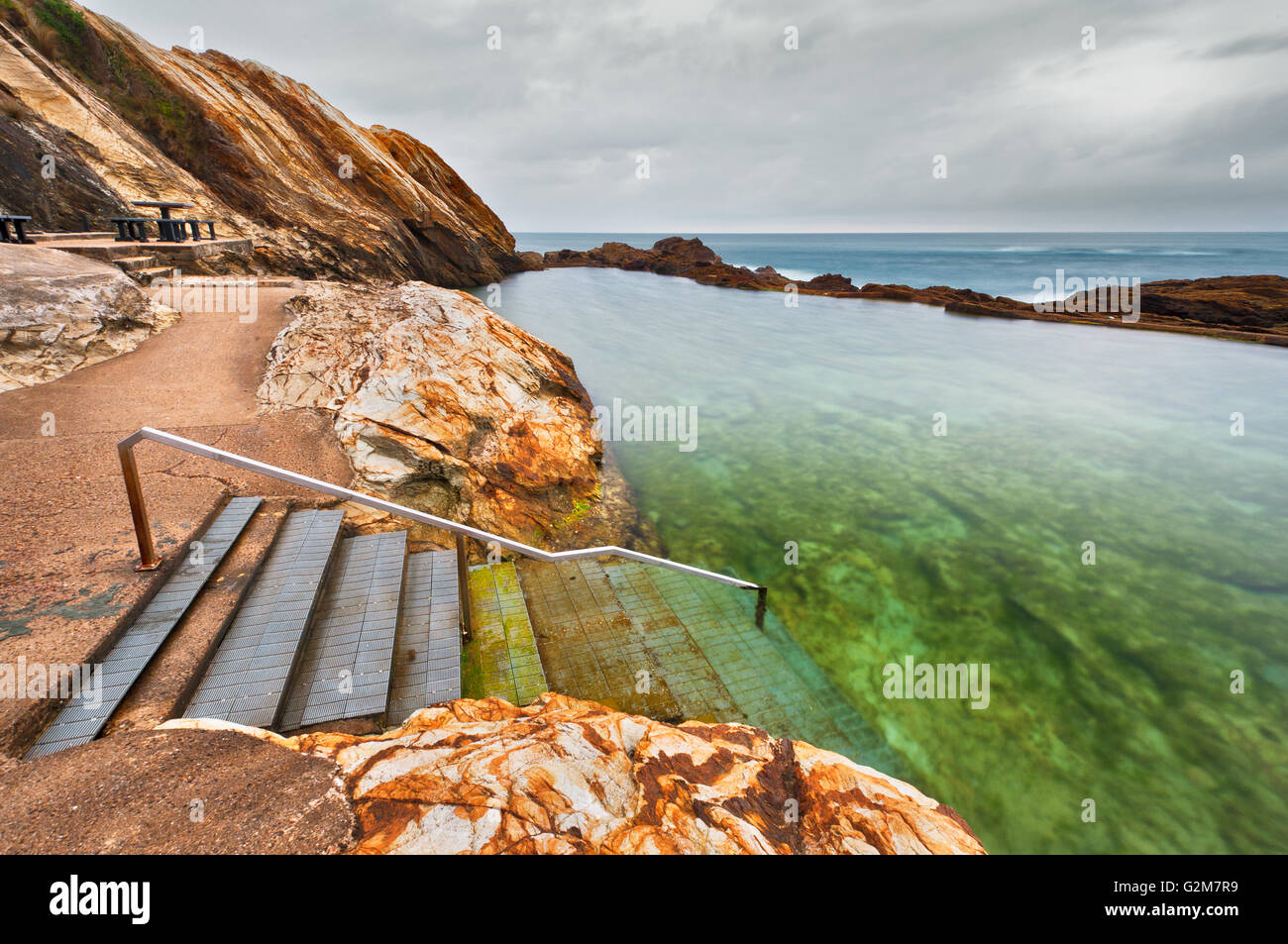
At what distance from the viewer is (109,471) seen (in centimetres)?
572

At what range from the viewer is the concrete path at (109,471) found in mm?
3736

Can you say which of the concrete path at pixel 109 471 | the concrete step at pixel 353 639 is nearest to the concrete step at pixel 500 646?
the concrete step at pixel 353 639

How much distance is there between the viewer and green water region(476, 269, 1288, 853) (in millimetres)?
5574

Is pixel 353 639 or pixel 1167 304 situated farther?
pixel 1167 304

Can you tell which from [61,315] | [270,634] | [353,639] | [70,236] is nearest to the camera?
[270,634]

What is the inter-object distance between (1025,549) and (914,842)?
→ 27.7ft

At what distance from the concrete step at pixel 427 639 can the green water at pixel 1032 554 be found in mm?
4461

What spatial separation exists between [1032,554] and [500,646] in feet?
31.3

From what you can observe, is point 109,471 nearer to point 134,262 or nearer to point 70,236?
point 134,262

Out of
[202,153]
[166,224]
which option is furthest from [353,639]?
[202,153]

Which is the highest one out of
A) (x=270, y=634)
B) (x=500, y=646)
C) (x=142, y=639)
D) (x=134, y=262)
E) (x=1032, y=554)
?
(x=134, y=262)

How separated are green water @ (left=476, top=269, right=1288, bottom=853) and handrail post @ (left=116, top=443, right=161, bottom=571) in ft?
22.5

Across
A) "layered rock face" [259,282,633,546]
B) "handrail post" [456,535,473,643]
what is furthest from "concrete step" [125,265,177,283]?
"handrail post" [456,535,473,643]

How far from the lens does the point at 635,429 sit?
15.5m
